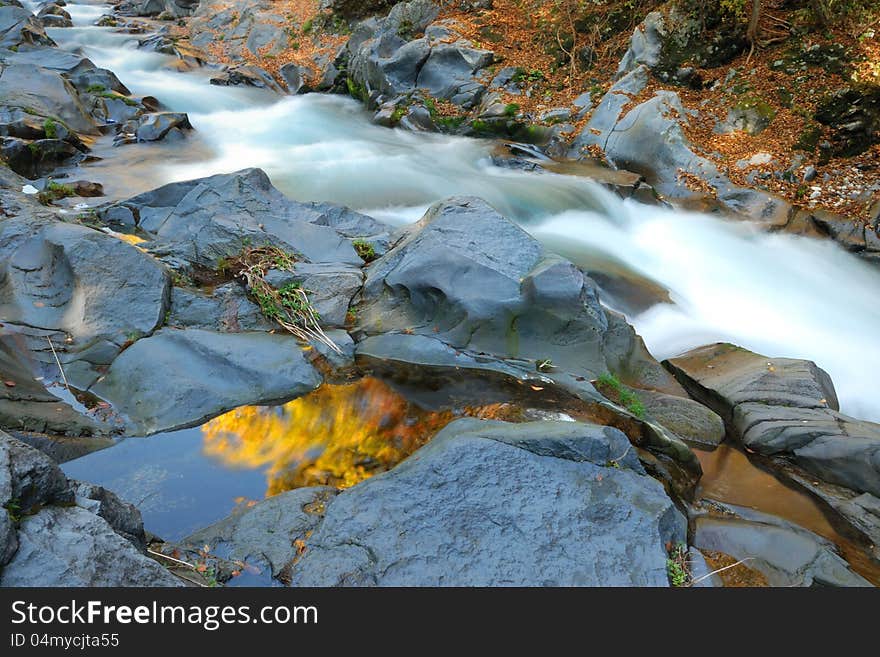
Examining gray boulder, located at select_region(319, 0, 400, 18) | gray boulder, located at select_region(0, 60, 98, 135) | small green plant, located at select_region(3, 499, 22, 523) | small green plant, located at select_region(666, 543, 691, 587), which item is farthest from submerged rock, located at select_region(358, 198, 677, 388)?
gray boulder, located at select_region(319, 0, 400, 18)

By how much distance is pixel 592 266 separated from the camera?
26.8 ft

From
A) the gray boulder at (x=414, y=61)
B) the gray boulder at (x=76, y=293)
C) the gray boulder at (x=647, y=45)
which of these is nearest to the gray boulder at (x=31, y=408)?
the gray boulder at (x=76, y=293)

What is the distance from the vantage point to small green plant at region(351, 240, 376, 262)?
6809mm

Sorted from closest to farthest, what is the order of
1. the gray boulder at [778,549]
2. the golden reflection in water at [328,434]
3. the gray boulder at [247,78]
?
the gray boulder at [778,549], the golden reflection in water at [328,434], the gray boulder at [247,78]

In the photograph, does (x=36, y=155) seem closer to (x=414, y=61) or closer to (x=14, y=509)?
(x=414, y=61)

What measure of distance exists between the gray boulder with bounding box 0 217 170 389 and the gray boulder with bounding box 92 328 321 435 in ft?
0.91

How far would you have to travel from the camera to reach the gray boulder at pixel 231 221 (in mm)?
6480

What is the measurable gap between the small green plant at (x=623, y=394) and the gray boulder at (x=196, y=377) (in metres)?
2.62

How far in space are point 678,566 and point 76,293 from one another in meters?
5.46

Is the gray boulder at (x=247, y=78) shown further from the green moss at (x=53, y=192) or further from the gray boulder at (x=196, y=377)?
the gray boulder at (x=196, y=377)

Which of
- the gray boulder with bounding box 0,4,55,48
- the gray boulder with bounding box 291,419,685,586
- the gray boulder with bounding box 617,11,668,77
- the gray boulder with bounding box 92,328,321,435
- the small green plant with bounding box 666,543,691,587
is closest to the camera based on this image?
the gray boulder with bounding box 291,419,685,586

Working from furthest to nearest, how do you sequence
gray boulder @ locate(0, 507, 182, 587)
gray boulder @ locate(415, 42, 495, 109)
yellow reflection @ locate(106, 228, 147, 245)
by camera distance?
1. gray boulder @ locate(415, 42, 495, 109)
2. yellow reflection @ locate(106, 228, 147, 245)
3. gray boulder @ locate(0, 507, 182, 587)

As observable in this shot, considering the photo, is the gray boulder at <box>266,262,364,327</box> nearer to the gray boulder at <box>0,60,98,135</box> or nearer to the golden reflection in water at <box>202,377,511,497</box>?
the golden reflection in water at <box>202,377,511,497</box>
